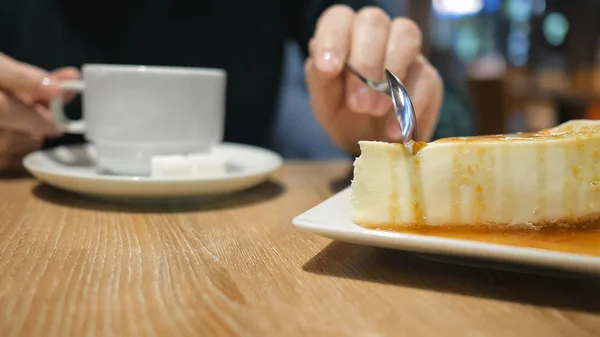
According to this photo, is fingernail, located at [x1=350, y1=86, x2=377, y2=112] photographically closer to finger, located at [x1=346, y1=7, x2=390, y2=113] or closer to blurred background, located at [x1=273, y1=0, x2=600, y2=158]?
finger, located at [x1=346, y1=7, x2=390, y2=113]

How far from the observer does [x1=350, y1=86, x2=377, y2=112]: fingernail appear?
780mm

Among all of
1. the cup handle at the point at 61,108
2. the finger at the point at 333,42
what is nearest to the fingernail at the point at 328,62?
the finger at the point at 333,42

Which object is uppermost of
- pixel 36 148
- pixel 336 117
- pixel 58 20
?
pixel 58 20

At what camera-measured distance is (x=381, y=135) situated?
90 cm

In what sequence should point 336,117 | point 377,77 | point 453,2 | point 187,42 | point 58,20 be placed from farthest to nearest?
point 453,2 < point 187,42 < point 58,20 < point 336,117 < point 377,77

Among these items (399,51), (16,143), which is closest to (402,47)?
(399,51)

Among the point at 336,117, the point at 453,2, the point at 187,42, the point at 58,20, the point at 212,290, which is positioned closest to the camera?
the point at 212,290

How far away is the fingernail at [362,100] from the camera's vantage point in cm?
78

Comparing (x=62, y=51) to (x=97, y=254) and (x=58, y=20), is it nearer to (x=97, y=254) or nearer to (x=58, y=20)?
(x=58, y=20)

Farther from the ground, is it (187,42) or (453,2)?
(453,2)

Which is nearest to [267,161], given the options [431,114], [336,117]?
[336,117]

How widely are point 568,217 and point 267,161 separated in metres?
0.48

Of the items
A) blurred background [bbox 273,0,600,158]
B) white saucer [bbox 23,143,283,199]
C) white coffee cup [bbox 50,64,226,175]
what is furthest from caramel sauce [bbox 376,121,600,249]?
blurred background [bbox 273,0,600,158]

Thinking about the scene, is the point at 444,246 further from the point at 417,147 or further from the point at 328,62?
the point at 328,62
